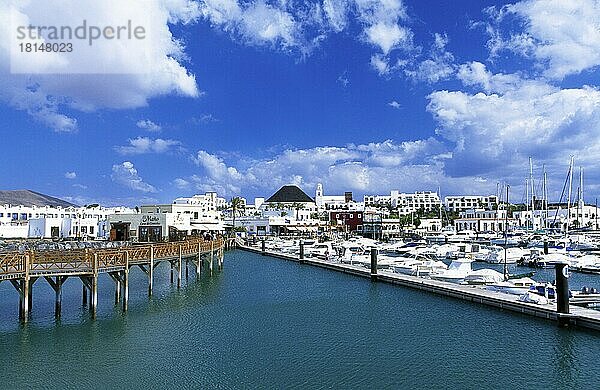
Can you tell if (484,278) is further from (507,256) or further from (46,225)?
(46,225)

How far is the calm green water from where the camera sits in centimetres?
1773

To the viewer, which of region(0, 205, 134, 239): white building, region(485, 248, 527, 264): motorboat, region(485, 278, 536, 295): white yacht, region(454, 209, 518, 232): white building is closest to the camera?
region(485, 278, 536, 295): white yacht

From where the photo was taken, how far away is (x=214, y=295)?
3641cm

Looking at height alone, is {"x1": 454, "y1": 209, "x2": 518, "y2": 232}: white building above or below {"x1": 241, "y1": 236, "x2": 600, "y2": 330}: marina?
above

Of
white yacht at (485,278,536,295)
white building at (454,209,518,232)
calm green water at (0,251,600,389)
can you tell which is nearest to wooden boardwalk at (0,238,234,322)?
calm green water at (0,251,600,389)

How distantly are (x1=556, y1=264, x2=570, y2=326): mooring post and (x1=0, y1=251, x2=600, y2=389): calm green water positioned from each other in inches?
24.0

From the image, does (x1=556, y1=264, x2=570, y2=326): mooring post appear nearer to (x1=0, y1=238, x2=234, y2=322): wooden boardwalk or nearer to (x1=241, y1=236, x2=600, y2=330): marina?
(x1=241, y1=236, x2=600, y2=330): marina

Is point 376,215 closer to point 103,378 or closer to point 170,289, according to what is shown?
point 170,289

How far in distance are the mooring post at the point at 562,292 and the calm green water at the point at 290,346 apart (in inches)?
24.0

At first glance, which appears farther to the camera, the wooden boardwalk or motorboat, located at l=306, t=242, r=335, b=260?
motorboat, located at l=306, t=242, r=335, b=260

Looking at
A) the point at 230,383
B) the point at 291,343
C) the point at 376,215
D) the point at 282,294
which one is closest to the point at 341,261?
the point at 282,294

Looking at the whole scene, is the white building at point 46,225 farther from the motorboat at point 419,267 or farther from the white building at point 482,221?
the white building at point 482,221

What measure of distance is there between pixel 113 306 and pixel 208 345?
10.1 meters

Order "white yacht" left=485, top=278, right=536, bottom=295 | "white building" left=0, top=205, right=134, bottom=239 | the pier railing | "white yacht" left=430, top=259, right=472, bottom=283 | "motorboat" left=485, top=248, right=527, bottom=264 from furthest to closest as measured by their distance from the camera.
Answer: "white building" left=0, top=205, right=134, bottom=239
"motorboat" left=485, top=248, right=527, bottom=264
"white yacht" left=430, top=259, right=472, bottom=283
"white yacht" left=485, top=278, right=536, bottom=295
the pier railing
